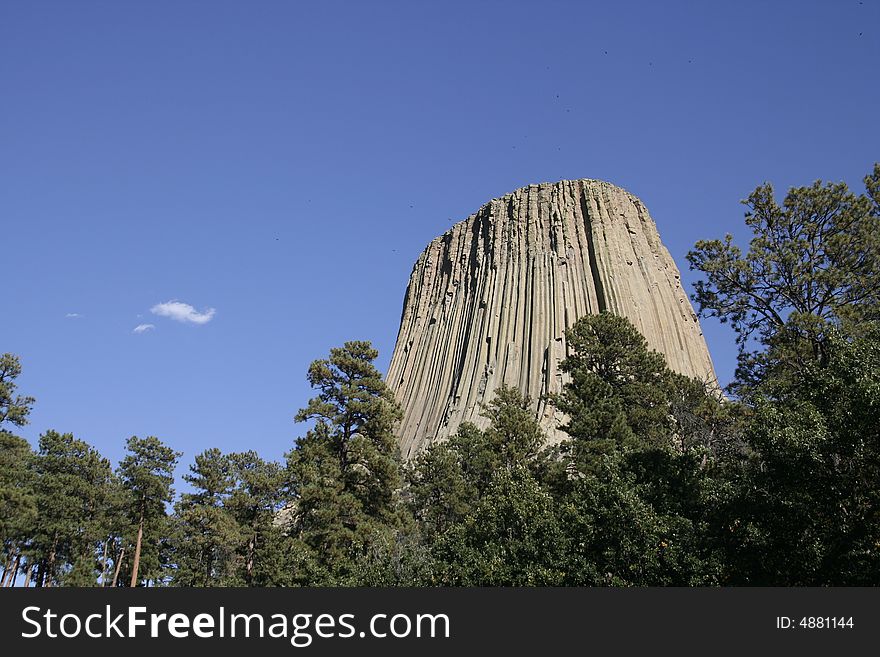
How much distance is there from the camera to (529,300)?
83062 millimetres

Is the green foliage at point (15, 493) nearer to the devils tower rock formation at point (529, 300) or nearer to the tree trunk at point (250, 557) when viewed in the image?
the tree trunk at point (250, 557)

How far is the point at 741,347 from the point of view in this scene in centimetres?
3052

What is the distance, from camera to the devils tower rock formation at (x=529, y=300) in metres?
79.6

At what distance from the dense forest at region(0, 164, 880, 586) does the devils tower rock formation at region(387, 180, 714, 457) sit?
33.1m

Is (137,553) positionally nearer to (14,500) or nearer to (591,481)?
(14,500)

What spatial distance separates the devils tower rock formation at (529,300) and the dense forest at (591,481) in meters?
33.1

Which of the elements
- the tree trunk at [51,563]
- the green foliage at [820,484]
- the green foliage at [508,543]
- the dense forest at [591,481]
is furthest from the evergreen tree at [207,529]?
the green foliage at [820,484]

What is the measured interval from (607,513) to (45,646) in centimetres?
1610

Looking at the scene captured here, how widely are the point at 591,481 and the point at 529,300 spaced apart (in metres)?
57.2

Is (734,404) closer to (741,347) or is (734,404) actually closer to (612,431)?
(741,347)

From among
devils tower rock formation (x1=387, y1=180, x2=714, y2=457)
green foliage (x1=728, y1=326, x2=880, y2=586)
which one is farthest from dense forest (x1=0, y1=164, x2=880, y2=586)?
devils tower rock formation (x1=387, y1=180, x2=714, y2=457)

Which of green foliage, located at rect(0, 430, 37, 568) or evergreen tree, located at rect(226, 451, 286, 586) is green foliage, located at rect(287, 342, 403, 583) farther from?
green foliage, located at rect(0, 430, 37, 568)

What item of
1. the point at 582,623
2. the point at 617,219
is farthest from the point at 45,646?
the point at 617,219

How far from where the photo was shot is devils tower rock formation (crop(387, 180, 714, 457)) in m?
79.6
